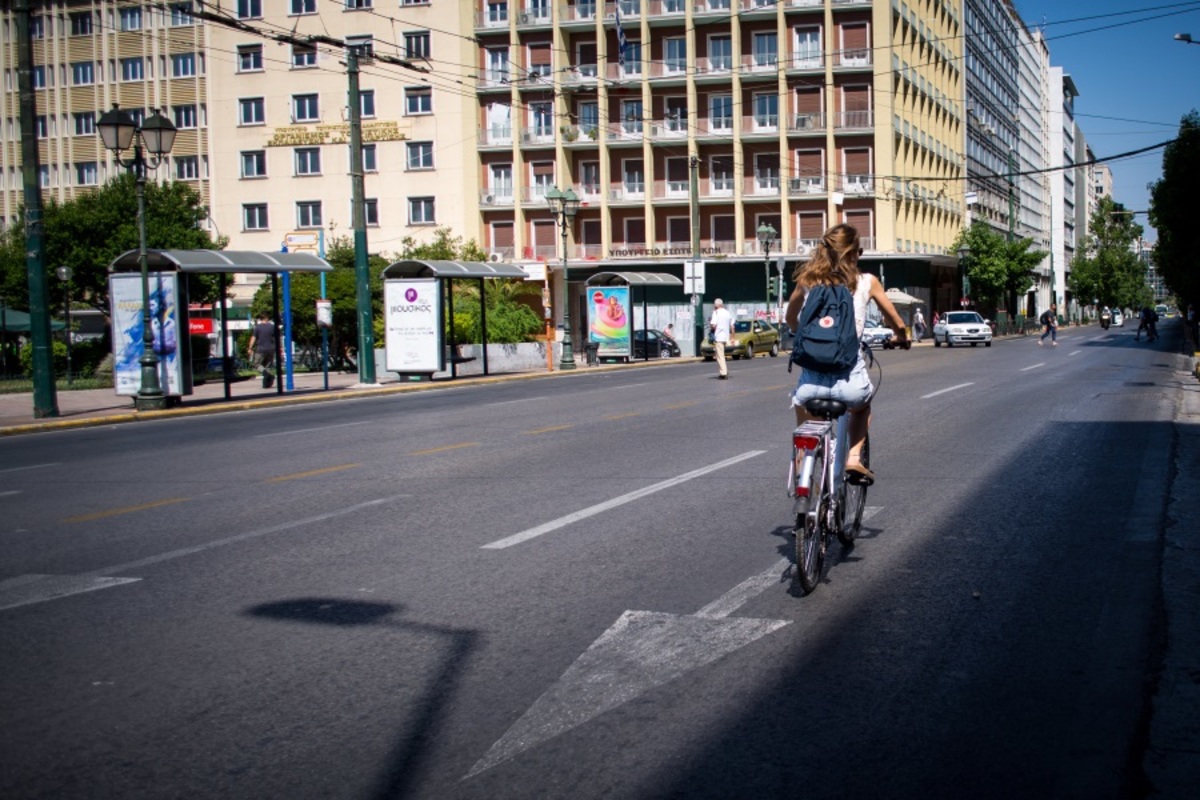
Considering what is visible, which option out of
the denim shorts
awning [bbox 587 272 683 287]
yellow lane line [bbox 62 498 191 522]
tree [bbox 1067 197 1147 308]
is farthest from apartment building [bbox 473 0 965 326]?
tree [bbox 1067 197 1147 308]

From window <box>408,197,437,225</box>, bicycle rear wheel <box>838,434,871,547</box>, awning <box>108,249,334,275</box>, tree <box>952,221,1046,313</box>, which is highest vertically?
window <box>408,197,437,225</box>

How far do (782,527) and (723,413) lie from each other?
898cm

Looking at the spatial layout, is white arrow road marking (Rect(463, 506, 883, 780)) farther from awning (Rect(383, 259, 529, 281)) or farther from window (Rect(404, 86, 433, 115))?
window (Rect(404, 86, 433, 115))

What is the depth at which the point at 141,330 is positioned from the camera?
22438mm

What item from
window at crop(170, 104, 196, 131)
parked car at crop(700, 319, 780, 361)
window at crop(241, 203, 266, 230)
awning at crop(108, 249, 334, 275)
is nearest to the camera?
awning at crop(108, 249, 334, 275)

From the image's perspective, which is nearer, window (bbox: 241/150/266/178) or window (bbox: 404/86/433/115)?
window (bbox: 404/86/433/115)

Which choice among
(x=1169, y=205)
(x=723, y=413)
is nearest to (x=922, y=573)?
(x=723, y=413)

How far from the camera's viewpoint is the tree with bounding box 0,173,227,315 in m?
53.2

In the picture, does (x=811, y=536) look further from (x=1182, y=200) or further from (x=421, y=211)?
(x=421, y=211)

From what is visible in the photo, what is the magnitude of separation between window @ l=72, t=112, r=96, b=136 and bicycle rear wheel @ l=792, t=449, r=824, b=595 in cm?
7478

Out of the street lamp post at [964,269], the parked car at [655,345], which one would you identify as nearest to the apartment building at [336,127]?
the parked car at [655,345]

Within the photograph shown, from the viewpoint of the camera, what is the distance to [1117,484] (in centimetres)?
982

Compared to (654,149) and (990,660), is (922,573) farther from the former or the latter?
(654,149)

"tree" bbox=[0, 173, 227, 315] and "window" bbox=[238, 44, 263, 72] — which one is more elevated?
"window" bbox=[238, 44, 263, 72]
